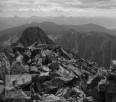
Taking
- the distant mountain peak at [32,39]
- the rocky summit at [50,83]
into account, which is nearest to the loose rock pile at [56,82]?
the rocky summit at [50,83]

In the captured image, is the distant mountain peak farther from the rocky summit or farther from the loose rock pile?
the rocky summit

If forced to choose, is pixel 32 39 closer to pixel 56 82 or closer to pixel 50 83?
pixel 50 83

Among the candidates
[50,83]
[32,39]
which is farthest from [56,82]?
[32,39]

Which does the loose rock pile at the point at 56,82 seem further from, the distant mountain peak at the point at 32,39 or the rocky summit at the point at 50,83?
the distant mountain peak at the point at 32,39

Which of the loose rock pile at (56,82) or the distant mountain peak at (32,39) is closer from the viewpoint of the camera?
the loose rock pile at (56,82)

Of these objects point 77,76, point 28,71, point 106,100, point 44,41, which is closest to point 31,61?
point 28,71

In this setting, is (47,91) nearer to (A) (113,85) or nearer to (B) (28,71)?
(B) (28,71)

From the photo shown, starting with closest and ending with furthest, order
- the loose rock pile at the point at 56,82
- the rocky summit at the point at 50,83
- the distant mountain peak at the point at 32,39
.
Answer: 1. the rocky summit at the point at 50,83
2. the loose rock pile at the point at 56,82
3. the distant mountain peak at the point at 32,39

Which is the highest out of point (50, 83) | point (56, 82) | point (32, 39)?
point (56, 82)

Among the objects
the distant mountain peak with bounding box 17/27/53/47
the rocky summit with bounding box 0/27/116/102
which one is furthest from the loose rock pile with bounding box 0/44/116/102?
the distant mountain peak with bounding box 17/27/53/47

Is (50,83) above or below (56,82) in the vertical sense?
below

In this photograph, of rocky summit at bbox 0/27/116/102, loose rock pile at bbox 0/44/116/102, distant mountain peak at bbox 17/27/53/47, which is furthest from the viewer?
distant mountain peak at bbox 17/27/53/47
